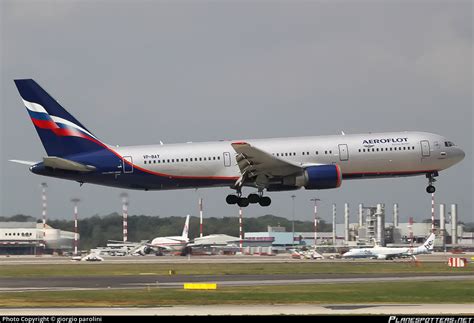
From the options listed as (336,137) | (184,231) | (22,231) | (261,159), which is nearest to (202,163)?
(261,159)

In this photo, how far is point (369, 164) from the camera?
78.6 meters

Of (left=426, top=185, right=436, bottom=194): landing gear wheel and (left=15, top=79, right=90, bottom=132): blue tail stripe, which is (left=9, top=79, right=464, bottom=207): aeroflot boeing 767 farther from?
(left=426, top=185, right=436, bottom=194): landing gear wheel

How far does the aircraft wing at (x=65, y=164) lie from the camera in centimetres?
7600

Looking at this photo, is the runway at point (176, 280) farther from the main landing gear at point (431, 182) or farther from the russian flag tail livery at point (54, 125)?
the russian flag tail livery at point (54, 125)

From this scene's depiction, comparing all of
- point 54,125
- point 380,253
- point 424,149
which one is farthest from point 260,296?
point 380,253

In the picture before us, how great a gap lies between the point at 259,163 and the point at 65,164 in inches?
619

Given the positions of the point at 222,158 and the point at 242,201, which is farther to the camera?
the point at 242,201

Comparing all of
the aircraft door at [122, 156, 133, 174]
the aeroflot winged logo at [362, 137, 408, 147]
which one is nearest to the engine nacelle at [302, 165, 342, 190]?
the aeroflot winged logo at [362, 137, 408, 147]

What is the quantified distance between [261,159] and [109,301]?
26819 millimetres

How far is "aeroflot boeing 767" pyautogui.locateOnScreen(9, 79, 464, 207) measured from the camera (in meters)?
77.2

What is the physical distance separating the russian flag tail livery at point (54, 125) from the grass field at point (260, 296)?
1994cm

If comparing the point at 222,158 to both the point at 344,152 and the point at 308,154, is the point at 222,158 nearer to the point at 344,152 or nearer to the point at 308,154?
the point at 308,154

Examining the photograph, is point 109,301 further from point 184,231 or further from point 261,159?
point 184,231

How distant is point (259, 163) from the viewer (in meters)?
77.8
